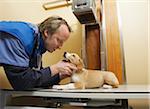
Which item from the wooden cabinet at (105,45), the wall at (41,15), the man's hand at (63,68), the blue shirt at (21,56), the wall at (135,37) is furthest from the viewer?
the wall at (41,15)

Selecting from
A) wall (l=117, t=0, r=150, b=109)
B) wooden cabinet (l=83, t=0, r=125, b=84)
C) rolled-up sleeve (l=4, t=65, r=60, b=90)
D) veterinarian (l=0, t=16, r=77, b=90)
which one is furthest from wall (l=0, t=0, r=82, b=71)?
rolled-up sleeve (l=4, t=65, r=60, b=90)

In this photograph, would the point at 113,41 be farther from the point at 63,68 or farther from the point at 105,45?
the point at 63,68

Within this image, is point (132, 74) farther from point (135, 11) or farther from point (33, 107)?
point (33, 107)

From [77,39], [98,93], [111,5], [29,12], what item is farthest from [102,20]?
[98,93]

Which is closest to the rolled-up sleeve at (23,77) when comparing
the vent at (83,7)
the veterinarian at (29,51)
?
the veterinarian at (29,51)

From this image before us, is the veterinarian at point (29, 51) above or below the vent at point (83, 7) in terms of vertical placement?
below

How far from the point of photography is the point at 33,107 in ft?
3.28

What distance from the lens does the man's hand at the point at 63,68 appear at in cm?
112

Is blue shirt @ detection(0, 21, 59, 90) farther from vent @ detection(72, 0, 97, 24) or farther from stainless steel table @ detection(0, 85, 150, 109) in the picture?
vent @ detection(72, 0, 97, 24)

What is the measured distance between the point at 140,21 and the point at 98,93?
2.98 feet

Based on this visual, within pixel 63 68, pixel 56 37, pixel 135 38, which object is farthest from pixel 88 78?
pixel 135 38

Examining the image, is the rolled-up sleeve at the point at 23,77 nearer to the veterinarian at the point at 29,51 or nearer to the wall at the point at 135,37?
the veterinarian at the point at 29,51

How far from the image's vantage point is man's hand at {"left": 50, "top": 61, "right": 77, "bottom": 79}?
1.12 metres

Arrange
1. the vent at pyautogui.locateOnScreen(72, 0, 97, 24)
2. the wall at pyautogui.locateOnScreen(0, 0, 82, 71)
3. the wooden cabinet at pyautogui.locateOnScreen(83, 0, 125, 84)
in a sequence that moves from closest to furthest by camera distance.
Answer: the vent at pyautogui.locateOnScreen(72, 0, 97, 24) < the wooden cabinet at pyautogui.locateOnScreen(83, 0, 125, 84) < the wall at pyautogui.locateOnScreen(0, 0, 82, 71)
